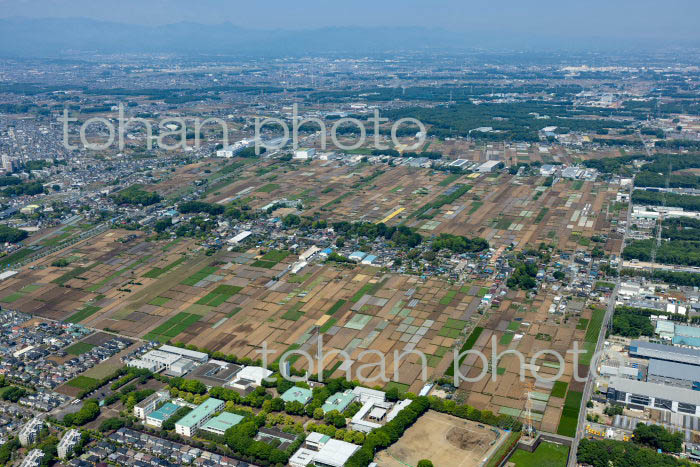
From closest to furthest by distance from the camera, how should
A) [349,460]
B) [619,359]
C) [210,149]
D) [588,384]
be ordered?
1. [349,460]
2. [588,384]
3. [619,359]
4. [210,149]

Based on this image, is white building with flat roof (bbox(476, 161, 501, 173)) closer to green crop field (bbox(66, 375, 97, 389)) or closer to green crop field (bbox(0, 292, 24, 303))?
green crop field (bbox(0, 292, 24, 303))

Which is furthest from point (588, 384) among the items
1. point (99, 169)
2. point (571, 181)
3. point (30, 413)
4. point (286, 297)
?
point (99, 169)

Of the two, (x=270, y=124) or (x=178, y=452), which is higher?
(x=270, y=124)

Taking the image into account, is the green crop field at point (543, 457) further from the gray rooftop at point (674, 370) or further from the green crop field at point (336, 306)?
the green crop field at point (336, 306)

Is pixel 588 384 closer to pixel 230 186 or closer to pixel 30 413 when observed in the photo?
pixel 30 413

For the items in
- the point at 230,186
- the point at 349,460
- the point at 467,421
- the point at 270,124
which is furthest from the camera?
the point at 270,124

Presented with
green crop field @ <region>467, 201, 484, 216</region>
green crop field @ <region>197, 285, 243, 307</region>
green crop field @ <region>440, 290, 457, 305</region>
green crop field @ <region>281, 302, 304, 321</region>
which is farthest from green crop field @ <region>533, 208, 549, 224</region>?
green crop field @ <region>197, 285, 243, 307</region>
